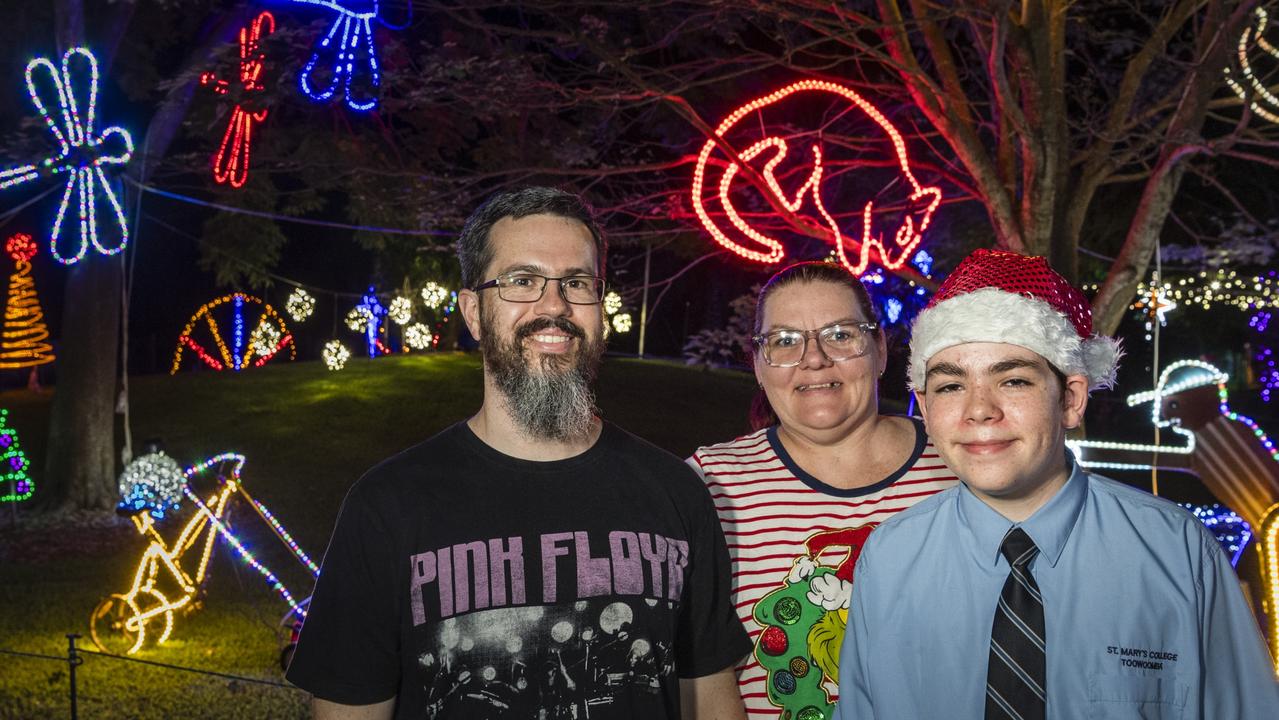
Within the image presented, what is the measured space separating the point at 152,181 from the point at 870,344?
10650 millimetres

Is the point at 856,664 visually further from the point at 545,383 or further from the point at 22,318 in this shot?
the point at 22,318

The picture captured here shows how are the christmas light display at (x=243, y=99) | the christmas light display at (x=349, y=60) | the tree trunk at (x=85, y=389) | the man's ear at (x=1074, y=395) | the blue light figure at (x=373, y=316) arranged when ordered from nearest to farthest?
the man's ear at (x=1074, y=395), the christmas light display at (x=349, y=60), the christmas light display at (x=243, y=99), the tree trunk at (x=85, y=389), the blue light figure at (x=373, y=316)

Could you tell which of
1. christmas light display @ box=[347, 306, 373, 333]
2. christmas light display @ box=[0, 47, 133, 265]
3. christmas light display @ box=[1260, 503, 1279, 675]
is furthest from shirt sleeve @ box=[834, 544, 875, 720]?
christmas light display @ box=[347, 306, 373, 333]

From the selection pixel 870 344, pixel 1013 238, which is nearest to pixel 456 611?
pixel 870 344

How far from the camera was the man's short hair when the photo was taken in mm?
2551

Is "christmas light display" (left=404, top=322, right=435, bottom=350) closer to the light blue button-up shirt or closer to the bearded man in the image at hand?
the bearded man

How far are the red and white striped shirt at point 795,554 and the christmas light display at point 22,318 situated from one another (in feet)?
73.3

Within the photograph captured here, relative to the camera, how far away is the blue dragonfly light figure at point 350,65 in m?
7.43

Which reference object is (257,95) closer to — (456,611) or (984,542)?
(456,611)

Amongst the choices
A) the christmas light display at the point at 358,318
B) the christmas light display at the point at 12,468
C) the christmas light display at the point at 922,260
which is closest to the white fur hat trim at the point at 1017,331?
the christmas light display at the point at 922,260

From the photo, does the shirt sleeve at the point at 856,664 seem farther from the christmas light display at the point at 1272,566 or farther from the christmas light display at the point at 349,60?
the christmas light display at the point at 349,60

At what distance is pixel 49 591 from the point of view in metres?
9.34

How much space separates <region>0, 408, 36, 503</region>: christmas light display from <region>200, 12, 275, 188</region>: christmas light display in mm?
5302

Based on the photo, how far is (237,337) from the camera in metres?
25.5
